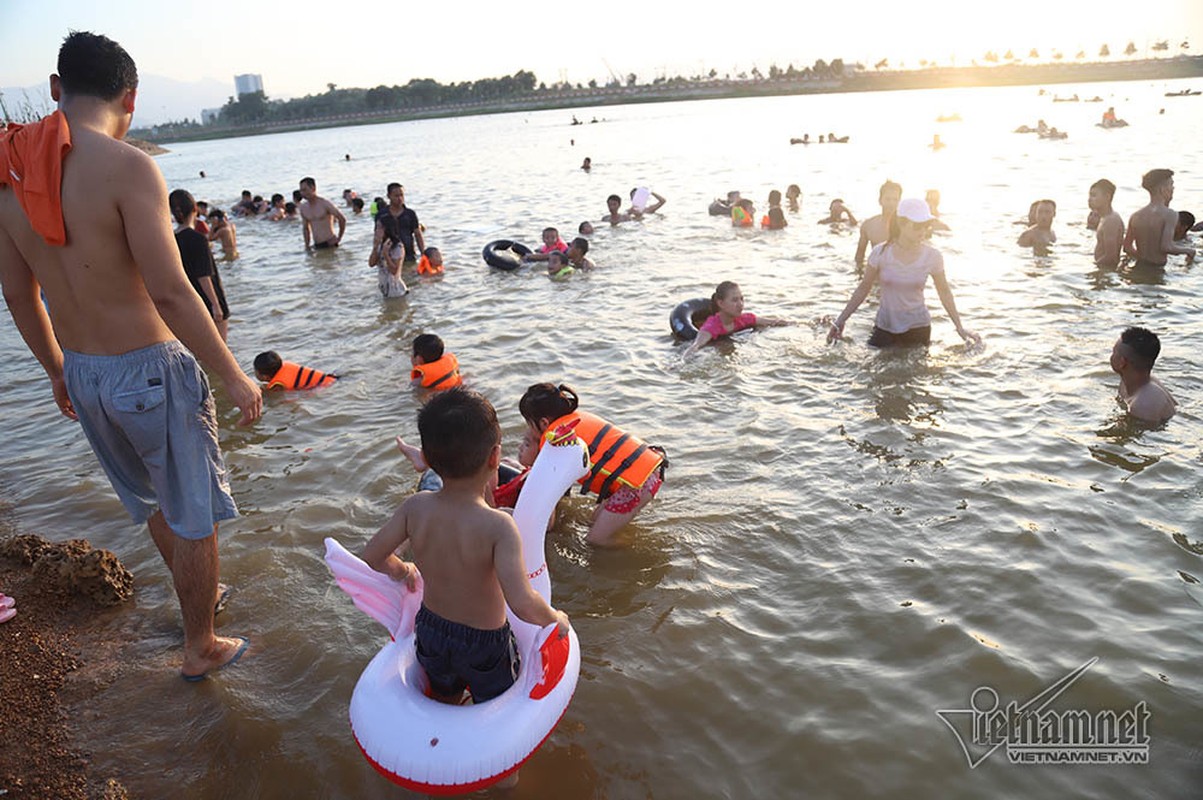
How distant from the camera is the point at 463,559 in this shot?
2.54 m

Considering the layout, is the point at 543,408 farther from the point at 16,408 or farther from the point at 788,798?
the point at 16,408

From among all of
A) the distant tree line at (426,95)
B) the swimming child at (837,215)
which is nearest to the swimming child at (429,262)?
the swimming child at (837,215)

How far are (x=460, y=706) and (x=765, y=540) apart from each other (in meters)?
2.28

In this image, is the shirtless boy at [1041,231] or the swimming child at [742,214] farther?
the swimming child at [742,214]

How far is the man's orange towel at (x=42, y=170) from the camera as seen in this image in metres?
2.67

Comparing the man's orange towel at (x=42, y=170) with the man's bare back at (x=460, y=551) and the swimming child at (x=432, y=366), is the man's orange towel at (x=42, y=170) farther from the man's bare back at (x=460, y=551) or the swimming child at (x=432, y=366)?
the swimming child at (x=432, y=366)

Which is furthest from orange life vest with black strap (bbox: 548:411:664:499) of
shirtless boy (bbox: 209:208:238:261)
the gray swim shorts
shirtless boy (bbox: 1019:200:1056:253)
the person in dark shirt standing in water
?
shirtless boy (bbox: 209:208:238:261)

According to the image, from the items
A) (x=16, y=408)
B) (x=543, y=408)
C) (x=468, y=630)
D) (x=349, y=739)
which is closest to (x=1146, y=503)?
(x=543, y=408)

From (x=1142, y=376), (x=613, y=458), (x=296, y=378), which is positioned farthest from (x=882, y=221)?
(x=296, y=378)

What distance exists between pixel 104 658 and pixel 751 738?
3077mm

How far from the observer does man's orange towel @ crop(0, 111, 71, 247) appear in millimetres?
2672

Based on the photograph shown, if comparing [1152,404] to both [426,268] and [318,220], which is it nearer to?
[426,268]

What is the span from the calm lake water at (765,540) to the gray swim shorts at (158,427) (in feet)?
2.94
